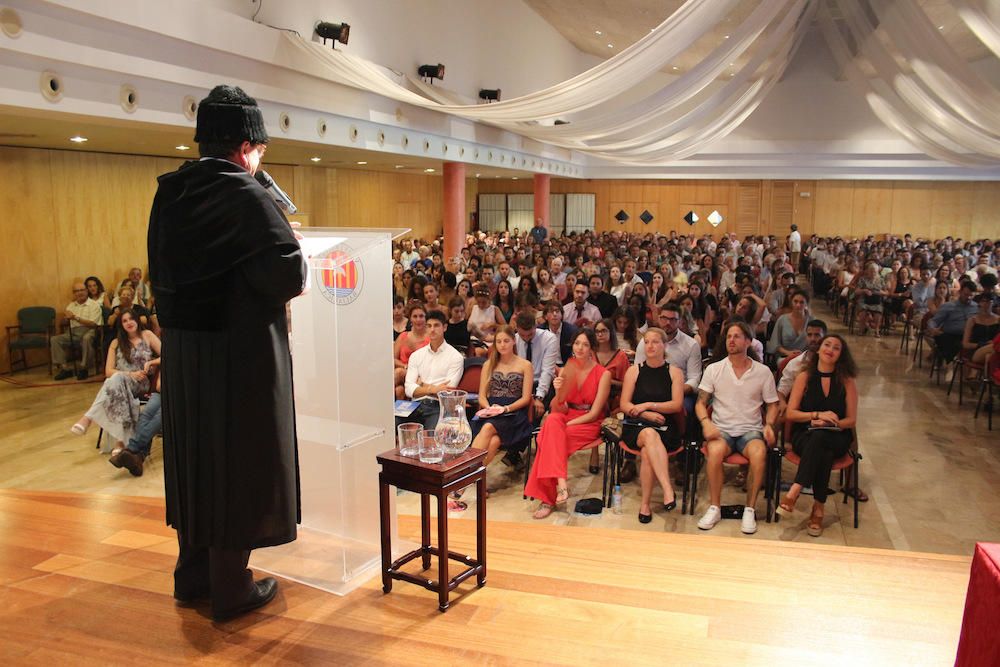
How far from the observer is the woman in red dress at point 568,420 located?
452 cm

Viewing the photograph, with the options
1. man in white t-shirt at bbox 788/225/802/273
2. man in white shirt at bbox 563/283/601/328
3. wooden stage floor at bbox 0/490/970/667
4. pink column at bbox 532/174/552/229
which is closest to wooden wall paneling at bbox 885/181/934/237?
man in white t-shirt at bbox 788/225/802/273

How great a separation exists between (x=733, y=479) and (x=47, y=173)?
28.1ft

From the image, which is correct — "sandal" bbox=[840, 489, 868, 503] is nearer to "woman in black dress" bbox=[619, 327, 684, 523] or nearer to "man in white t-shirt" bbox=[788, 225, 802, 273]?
"woman in black dress" bbox=[619, 327, 684, 523]

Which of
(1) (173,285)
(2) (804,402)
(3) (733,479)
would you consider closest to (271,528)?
(1) (173,285)

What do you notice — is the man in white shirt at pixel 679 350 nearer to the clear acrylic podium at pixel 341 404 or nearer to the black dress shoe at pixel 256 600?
the clear acrylic podium at pixel 341 404

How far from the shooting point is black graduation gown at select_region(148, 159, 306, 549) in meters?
1.89

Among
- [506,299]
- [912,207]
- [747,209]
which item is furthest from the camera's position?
[747,209]

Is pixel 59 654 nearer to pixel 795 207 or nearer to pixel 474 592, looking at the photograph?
pixel 474 592

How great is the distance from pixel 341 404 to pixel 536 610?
89 cm

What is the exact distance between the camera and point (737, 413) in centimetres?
454

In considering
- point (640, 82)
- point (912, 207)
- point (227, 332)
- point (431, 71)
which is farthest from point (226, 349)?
point (912, 207)

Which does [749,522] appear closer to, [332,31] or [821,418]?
[821,418]

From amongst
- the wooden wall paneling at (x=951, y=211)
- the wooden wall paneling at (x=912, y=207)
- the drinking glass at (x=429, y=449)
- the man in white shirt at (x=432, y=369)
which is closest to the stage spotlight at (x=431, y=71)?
the man in white shirt at (x=432, y=369)

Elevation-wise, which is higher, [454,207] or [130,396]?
[454,207]
